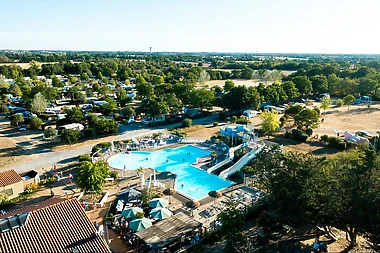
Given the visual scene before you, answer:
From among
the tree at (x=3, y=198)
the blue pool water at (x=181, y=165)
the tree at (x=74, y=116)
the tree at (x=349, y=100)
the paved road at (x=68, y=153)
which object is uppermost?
the tree at (x=349, y=100)

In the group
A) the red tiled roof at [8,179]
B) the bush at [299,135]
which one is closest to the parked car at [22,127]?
the red tiled roof at [8,179]

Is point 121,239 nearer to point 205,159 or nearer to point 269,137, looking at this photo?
point 205,159

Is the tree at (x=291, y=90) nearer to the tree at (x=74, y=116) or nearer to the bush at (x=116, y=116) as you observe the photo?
the bush at (x=116, y=116)

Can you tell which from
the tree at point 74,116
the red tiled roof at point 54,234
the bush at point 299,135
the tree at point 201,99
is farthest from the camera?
the tree at point 201,99

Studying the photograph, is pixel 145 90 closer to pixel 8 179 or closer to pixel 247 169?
pixel 247 169

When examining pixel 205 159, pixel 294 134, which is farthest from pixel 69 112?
pixel 294 134
